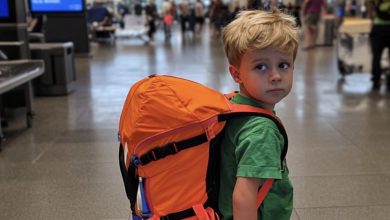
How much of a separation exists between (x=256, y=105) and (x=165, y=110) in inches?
13.8

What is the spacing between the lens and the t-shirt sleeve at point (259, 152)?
1.38m

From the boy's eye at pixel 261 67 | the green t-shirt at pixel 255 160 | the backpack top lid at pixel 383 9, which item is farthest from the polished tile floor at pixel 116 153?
the boy's eye at pixel 261 67

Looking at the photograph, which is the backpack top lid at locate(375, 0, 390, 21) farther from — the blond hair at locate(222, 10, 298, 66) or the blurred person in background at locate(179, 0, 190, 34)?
the blurred person in background at locate(179, 0, 190, 34)

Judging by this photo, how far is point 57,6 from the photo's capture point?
13.1 meters

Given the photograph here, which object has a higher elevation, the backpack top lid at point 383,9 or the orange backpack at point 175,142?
the backpack top lid at point 383,9

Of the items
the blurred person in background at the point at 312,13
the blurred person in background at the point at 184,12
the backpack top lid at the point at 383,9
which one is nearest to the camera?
the backpack top lid at the point at 383,9

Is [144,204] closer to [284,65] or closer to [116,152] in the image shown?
[284,65]

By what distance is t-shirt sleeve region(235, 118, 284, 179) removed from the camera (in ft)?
4.52

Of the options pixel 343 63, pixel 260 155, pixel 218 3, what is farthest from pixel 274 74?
pixel 218 3

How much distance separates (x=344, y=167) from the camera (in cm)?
391

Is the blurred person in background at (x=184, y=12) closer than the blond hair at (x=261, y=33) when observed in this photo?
No

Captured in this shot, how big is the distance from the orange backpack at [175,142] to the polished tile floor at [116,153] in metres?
1.74

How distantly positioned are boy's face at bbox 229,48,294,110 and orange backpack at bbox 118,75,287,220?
62 millimetres

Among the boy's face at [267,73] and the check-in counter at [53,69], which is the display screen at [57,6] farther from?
the boy's face at [267,73]
